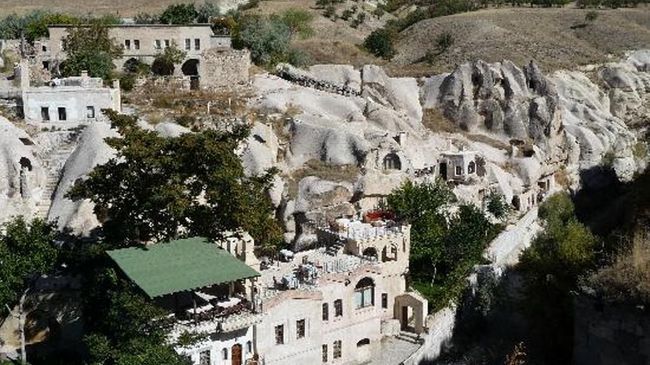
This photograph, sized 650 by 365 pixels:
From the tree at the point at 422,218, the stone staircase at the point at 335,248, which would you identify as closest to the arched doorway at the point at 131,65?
the tree at the point at 422,218

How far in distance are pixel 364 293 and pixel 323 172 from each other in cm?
1621

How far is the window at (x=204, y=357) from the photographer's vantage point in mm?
34406

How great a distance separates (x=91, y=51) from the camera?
62.5 m

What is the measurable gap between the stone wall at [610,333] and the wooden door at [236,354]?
45.9 ft

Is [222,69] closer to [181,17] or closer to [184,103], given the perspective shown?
[184,103]

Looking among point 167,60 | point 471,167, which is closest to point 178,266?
point 471,167

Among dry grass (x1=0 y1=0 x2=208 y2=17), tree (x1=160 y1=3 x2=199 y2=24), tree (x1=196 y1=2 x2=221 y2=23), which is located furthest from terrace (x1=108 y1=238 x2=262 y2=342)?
dry grass (x1=0 y1=0 x2=208 y2=17)

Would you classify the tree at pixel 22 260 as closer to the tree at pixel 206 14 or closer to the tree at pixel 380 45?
the tree at pixel 206 14

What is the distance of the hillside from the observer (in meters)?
94.4

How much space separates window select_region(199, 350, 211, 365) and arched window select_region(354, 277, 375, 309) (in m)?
7.99

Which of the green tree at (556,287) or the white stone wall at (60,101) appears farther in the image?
the white stone wall at (60,101)

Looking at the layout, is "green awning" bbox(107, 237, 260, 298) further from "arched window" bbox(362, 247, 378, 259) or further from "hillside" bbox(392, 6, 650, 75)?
"hillside" bbox(392, 6, 650, 75)

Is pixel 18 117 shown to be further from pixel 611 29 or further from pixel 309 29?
pixel 611 29

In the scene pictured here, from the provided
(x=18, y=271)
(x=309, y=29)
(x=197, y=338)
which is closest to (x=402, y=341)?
A: (x=197, y=338)
